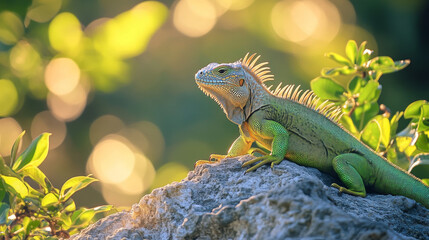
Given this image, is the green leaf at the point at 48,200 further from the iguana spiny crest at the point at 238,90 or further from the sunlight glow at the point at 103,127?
the sunlight glow at the point at 103,127

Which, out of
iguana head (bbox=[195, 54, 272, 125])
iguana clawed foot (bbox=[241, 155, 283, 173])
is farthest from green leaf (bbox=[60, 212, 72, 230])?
iguana head (bbox=[195, 54, 272, 125])

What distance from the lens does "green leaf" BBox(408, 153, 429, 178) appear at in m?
3.05

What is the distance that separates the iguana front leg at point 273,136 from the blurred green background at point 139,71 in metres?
0.85

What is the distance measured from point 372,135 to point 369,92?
0.34m

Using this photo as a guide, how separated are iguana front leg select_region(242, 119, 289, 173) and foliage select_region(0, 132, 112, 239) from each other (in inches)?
35.0

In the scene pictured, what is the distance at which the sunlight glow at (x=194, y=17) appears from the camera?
5.30 metres

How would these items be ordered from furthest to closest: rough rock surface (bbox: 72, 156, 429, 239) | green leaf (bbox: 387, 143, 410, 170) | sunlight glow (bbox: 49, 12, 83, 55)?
sunlight glow (bbox: 49, 12, 83, 55) → green leaf (bbox: 387, 143, 410, 170) → rough rock surface (bbox: 72, 156, 429, 239)

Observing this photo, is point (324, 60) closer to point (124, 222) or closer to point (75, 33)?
point (75, 33)

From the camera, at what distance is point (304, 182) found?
199cm

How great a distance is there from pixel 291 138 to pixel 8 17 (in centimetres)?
221

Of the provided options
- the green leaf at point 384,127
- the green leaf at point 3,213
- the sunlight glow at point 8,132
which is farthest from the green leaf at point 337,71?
the sunlight glow at point 8,132

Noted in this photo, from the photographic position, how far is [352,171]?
9.66 feet

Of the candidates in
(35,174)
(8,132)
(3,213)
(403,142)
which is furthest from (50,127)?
(403,142)

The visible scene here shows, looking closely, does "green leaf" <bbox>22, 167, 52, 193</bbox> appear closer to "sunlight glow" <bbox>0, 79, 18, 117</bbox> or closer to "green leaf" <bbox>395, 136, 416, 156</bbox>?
"sunlight glow" <bbox>0, 79, 18, 117</bbox>
